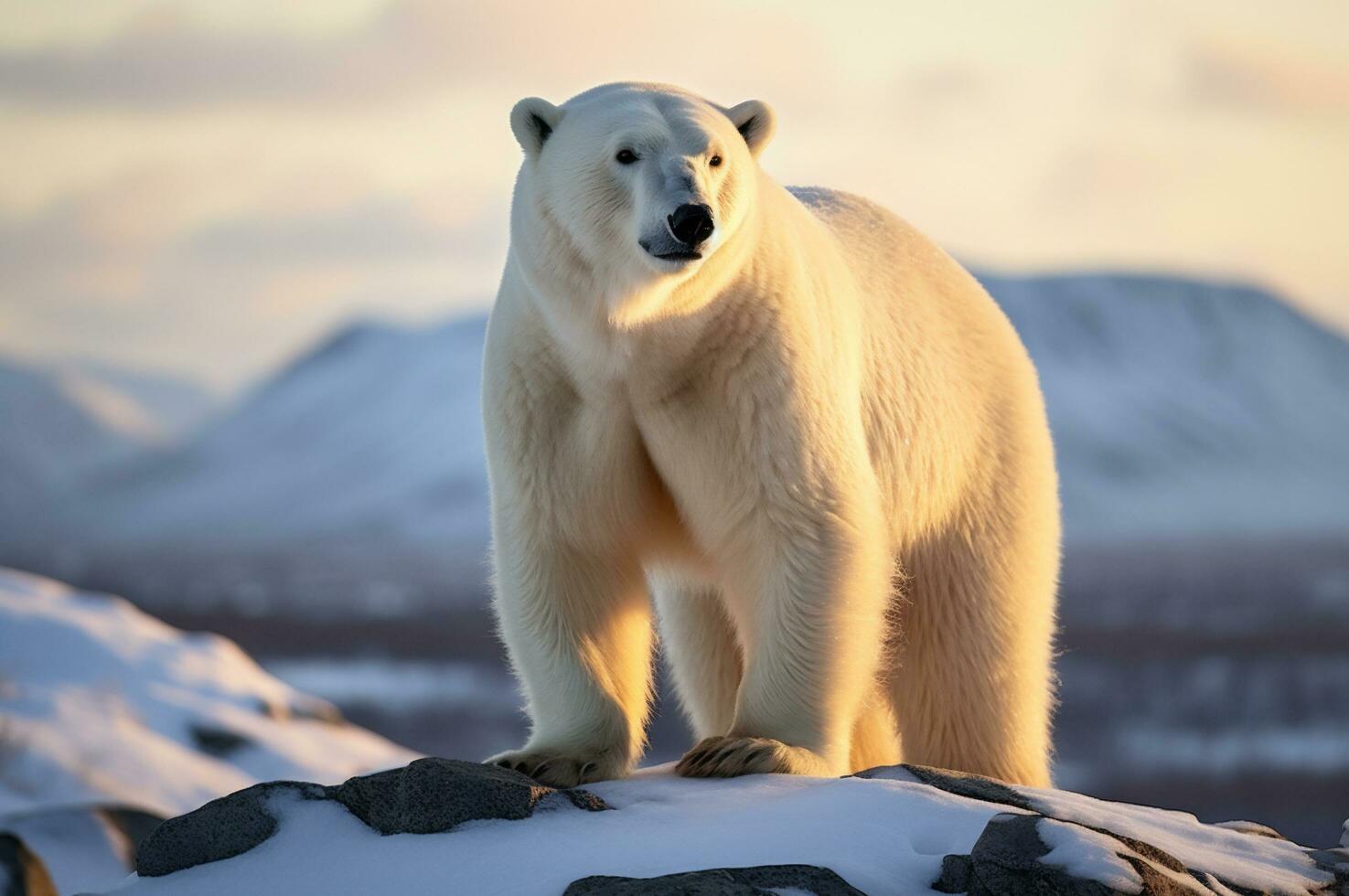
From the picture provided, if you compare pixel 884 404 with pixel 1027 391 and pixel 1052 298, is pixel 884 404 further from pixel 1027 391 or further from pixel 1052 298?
pixel 1052 298

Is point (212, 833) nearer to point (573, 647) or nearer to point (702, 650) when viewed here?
point (573, 647)

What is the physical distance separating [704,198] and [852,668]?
135cm

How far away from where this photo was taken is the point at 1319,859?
4.02 m

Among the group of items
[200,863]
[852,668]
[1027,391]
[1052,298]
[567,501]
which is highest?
[1052,298]

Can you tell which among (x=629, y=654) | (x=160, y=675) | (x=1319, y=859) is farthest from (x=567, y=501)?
(x=160, y=675)

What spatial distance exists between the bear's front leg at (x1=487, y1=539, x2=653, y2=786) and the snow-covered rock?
353 millimetres

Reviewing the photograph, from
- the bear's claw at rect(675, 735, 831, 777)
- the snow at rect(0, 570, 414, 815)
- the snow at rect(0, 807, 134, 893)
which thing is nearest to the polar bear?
the bear's claw at rect(675, 735, 831, 777)

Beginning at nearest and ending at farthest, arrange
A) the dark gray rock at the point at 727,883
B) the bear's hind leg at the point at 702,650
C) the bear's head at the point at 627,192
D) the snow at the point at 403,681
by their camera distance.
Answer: the dark gray rock at the point at 727,883, the bear's head at the point at 627,192, the bear's hind leg at the point at 702,650, the snow at the point at 403,681

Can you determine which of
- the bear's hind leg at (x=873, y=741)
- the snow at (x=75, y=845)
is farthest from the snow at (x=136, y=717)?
the bear's hind leg at (x=873, y=741)

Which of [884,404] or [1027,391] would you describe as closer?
[884,404]

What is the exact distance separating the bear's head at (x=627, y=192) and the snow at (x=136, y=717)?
15.6 feet

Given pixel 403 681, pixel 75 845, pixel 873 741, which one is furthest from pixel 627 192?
pixel 403 681

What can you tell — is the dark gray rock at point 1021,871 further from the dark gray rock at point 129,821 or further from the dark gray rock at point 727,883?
the dark gray rock at point 129,821

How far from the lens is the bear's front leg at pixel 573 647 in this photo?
14.4ft
